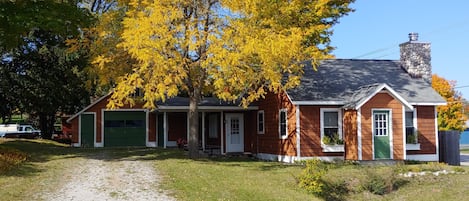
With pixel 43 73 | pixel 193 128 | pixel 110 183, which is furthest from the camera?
pixel 43 73

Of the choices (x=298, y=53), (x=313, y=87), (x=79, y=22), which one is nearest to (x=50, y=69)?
(x=79, y=22)

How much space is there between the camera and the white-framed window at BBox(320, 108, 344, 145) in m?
21.1

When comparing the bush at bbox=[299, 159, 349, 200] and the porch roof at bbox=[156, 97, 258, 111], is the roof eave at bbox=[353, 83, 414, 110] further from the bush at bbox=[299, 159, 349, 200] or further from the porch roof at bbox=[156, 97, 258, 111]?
the porch roof at bbox=[156, 97, 258, 111]

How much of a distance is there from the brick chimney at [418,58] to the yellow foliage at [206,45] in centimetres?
877

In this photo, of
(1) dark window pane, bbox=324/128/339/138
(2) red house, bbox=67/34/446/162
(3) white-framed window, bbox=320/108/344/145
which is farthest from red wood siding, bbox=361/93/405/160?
(1) dark window pane, bbox=324/128/339/138

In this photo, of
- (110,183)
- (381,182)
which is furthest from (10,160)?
(381,182)

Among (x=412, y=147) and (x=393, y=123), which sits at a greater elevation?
(x=393, y=123)

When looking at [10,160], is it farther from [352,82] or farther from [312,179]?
[352,82]

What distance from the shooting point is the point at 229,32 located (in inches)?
646

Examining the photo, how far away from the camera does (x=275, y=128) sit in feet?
74.8

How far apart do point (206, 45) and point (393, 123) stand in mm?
8830

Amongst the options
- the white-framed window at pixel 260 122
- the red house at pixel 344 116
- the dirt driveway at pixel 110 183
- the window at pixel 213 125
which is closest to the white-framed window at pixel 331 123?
the red house at pixel 344 116

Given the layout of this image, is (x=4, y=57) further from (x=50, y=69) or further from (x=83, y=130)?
(x=83, y=130)

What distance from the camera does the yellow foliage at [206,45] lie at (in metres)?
15.8
